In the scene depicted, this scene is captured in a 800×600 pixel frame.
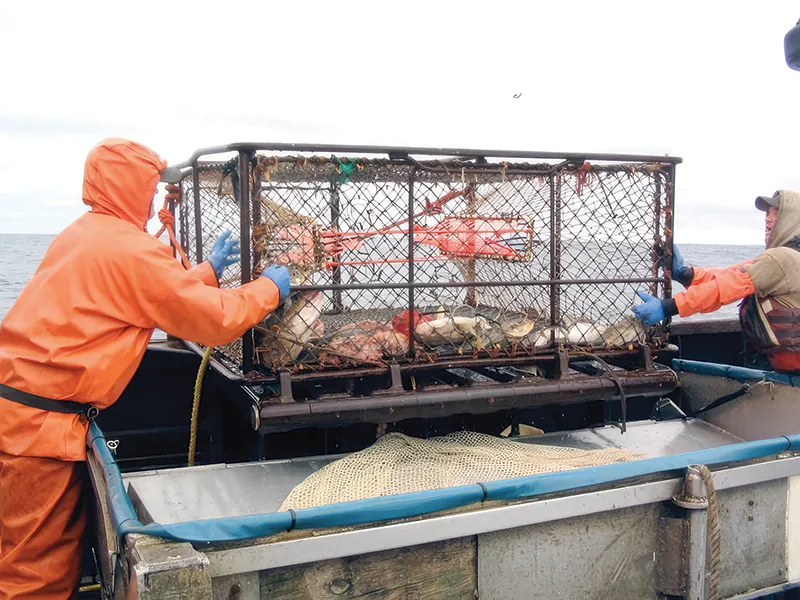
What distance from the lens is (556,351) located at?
11.0ft

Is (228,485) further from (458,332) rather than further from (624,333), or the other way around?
(624,333)

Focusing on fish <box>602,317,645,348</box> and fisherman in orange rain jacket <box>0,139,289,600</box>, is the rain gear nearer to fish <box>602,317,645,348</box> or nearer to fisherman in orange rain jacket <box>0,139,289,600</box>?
fish <box>602,317,645,348</box>

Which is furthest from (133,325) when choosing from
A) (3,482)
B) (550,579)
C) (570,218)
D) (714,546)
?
(714,546)

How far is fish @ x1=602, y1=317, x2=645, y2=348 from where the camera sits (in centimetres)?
354

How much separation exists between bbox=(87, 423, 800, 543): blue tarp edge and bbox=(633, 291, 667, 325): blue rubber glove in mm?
1012

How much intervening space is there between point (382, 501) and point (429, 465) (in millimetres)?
918

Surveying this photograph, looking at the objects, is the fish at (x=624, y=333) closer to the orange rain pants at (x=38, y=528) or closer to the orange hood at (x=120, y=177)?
the orange hood at (x=120, y=177)

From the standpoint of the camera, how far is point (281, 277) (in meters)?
2.80

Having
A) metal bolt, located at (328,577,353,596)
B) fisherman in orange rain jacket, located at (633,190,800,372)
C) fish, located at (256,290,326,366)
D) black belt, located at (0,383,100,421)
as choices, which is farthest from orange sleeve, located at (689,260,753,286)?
black belt, located at (0,383,100,421)

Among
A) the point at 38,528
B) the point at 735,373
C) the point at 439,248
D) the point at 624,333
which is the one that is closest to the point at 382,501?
the point at 38,528

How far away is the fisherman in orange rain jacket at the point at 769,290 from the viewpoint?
3.79 meters

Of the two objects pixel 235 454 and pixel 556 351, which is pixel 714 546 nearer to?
pixel 556 351

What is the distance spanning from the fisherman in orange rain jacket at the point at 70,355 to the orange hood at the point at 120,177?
5 centimetres

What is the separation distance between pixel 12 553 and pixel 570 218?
2.78m
